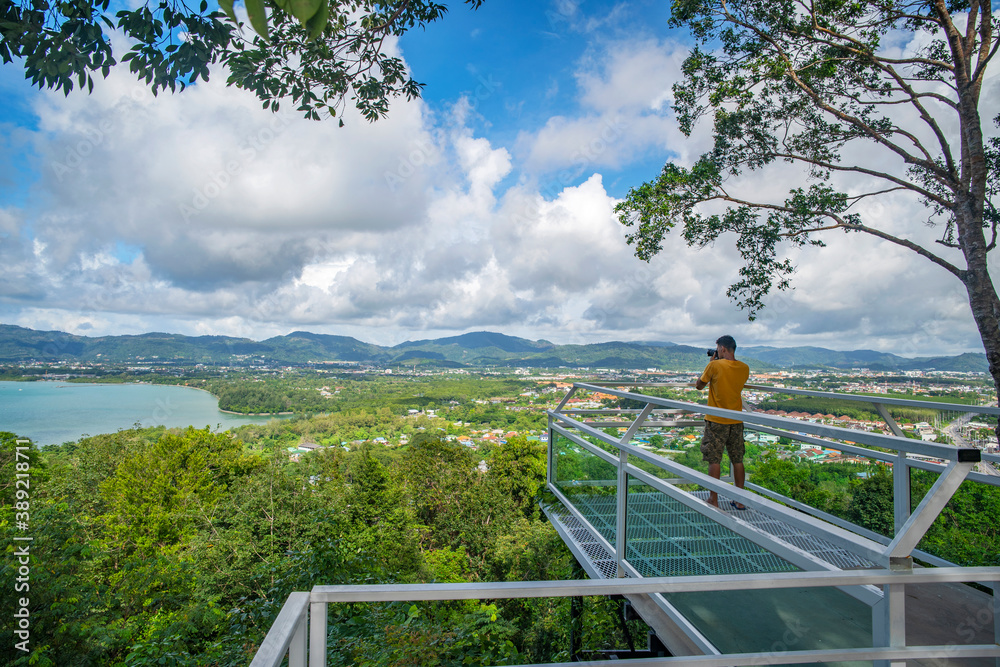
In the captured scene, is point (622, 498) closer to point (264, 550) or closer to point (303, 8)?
point (303, 8)

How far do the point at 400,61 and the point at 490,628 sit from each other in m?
8.13

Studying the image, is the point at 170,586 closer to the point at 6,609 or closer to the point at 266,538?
the point at 266,538

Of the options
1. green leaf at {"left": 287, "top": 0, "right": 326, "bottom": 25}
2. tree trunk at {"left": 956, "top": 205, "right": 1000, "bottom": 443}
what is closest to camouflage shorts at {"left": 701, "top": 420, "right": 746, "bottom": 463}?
tree trunk at {"left": 956, "top": 205, "right": 1000, "bottom": 443}

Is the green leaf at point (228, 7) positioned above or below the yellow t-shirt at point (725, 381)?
above

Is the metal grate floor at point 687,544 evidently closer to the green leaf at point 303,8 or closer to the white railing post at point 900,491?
the white railing post at point 900,491

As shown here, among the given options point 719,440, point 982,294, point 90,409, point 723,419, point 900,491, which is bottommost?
point 90,409

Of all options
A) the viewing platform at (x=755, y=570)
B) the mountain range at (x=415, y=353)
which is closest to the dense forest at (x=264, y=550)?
the viewing platform at (x=755, y=570)

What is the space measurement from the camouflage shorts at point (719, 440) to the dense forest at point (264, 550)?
2.44 metres

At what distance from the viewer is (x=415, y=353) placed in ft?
465

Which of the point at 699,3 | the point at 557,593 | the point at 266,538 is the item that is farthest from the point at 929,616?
the point at 266,538

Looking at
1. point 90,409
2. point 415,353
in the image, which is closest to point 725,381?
point 90,409

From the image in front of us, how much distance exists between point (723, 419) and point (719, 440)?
18cm

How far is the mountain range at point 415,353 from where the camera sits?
32544 mm

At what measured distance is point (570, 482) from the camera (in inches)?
196
